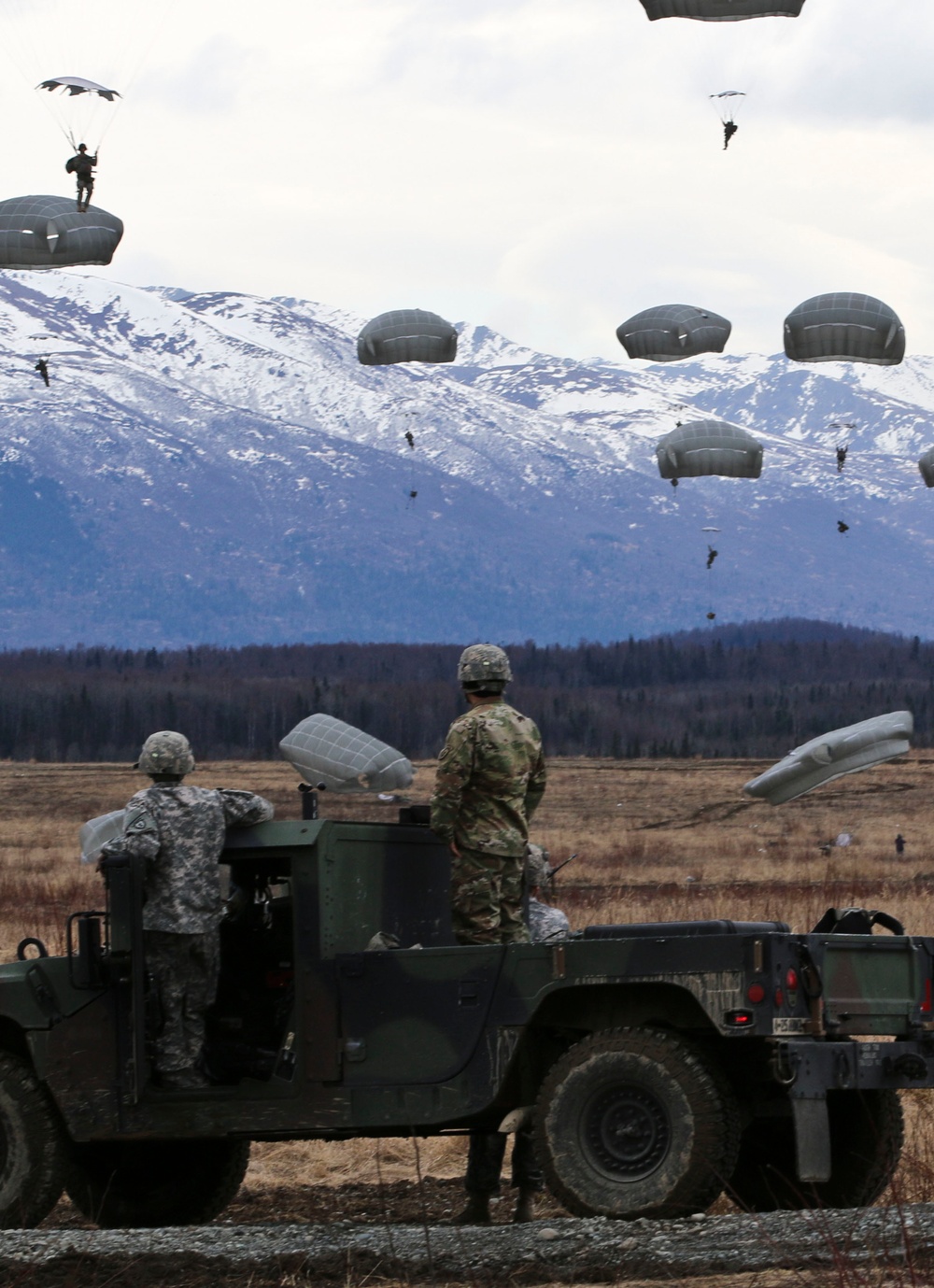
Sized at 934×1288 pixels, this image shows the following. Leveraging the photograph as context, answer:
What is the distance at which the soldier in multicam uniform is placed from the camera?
10.1 meters

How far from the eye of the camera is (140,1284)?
7797 millimetres

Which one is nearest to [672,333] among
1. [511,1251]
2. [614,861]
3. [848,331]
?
[848,331]

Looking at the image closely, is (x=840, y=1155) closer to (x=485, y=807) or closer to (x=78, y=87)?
(x=485, y=807)

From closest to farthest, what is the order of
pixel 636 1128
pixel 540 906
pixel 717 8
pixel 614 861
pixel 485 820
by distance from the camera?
pixel 636 1128 < pixel 485 820 < pixel 540 906 < pixel 717 8 < pixel 614 861

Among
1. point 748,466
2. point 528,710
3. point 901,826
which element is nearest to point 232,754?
point 528,710

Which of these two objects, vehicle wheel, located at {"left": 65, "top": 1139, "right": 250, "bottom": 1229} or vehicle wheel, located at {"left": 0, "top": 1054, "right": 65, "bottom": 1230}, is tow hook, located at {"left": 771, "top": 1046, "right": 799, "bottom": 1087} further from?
vehicle wheel, located at {"left": 0, "top": 1054, "right": 65, "bottom": 1230}

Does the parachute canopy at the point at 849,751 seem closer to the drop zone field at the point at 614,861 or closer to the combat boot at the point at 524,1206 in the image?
the drop zone field at the point at 614,861

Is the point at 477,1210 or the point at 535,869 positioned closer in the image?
the point at 477,1210

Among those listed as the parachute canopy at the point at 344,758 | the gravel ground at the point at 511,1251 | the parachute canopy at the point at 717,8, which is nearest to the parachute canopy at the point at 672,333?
the parachute canopy at the point at 344,758

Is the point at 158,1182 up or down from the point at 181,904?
down

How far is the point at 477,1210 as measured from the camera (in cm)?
939

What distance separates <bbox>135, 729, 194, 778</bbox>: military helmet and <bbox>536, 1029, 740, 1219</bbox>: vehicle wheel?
92.5 inches

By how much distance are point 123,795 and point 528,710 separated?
9477 cm

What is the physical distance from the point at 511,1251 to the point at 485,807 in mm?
2367
